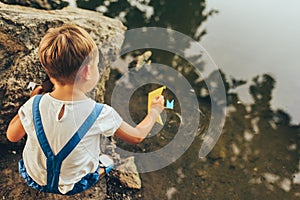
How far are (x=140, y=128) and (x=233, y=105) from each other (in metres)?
1.45

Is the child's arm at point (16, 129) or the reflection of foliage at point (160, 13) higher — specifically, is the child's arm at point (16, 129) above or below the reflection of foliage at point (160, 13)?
below

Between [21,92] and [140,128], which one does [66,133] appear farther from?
[21,92]

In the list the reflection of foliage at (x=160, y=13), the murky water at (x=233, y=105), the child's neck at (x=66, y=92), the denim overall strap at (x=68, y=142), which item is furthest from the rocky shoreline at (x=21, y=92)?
the reflection of foliage at (x=160, y=13)

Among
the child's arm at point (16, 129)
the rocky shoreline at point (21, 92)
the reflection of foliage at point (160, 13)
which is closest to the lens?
the child's arm at point (16, 129)

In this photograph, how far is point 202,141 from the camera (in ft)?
8.86

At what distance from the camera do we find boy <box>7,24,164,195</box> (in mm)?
1397

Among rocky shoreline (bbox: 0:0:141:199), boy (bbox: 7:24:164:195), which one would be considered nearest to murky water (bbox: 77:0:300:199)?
rocky shoreline (bbox: 0:0:141:199)

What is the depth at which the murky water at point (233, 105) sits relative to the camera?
247 centimetres

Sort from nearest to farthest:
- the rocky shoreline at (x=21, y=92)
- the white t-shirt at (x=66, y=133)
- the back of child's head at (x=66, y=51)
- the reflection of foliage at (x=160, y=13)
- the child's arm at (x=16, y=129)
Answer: the back of child's head at (x=66, y=51), the white t-shirt at (x=66, y=133), the child's arm at (x=16, y=129), the rocky shoreline at (x=21, y=92), the reflection of foliage at (x=160, y=13)

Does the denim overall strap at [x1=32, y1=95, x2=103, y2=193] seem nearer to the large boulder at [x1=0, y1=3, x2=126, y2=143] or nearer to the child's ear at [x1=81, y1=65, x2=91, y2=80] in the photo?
the child's ear at [x1=81, y1=65, x2=91, y2=80]

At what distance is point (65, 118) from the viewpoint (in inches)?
57.9

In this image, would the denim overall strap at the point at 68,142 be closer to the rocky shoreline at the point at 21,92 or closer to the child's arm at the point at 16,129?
the child's arm at the point at 16,129

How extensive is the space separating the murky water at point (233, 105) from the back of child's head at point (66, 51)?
119cm

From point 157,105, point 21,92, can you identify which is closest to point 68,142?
point 157,105
